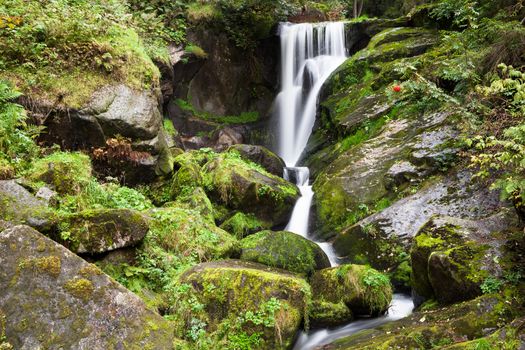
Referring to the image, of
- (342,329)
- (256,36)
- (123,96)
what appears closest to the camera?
(342,329)

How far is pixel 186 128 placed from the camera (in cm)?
1538

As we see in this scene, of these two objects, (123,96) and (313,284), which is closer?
(313,284)

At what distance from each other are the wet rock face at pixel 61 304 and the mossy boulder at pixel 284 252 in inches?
131

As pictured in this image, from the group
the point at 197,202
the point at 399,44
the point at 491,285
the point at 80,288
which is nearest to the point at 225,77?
the point at 399,44

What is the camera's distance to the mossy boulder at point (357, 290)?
20.2ft

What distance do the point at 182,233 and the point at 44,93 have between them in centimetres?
390

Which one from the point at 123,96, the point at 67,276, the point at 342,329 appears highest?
the point at 123,96

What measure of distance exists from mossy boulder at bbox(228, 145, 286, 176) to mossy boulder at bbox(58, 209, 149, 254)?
6174 mm

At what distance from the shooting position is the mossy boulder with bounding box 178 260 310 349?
5.15 m

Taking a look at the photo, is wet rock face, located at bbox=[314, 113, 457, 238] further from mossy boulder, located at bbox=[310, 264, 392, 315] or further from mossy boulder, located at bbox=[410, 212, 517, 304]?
mossy boulder, located at bbox=[310, 264, 392, 315]

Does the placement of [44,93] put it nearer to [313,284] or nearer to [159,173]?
[159,173]

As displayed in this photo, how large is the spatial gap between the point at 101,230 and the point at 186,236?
1672 millimetres

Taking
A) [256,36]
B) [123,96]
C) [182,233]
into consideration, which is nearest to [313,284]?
[182,233]

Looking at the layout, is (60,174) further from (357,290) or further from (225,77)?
(225,77)
